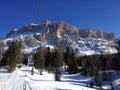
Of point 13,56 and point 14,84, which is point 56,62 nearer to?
point 13,56

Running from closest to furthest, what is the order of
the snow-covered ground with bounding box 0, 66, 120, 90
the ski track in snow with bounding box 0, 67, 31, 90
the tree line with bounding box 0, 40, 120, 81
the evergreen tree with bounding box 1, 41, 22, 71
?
the ski track in snow with bounding box 0, 67, 31, 90, the snow-covered ground with bounding box 0, 66, 120, 90, the tree line with bounding box 0, 40, 120, 81, the evergreen tree with bounding box 1, 41, 22, 71

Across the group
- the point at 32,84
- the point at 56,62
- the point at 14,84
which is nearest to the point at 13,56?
the point at 56,62

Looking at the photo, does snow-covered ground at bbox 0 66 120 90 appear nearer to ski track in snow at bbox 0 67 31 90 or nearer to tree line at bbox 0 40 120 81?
ski track in snow at bbox 0 67 31 90

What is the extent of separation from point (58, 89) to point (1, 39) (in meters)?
59.2

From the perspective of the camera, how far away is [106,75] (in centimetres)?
6444

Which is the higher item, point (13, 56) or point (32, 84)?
point (13, 56)

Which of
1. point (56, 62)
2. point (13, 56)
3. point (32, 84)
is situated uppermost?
point (13, 56)

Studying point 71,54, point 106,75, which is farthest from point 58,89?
point 71,54

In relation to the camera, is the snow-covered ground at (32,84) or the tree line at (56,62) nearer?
the snow-covered ground at (32,84)

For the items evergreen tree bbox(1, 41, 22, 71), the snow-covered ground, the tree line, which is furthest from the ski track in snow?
evergreen tree bbox(1, 41, 22, 71)

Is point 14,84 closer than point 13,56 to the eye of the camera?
Yes

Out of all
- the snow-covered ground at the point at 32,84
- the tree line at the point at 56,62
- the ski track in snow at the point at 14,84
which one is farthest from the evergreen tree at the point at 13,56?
the ski track in snow at the point at 14,84

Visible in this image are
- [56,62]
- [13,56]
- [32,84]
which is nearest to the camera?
[32,84]

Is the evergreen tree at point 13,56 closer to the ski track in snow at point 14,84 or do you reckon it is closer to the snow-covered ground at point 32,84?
the snow-covered ground at point 32,84
